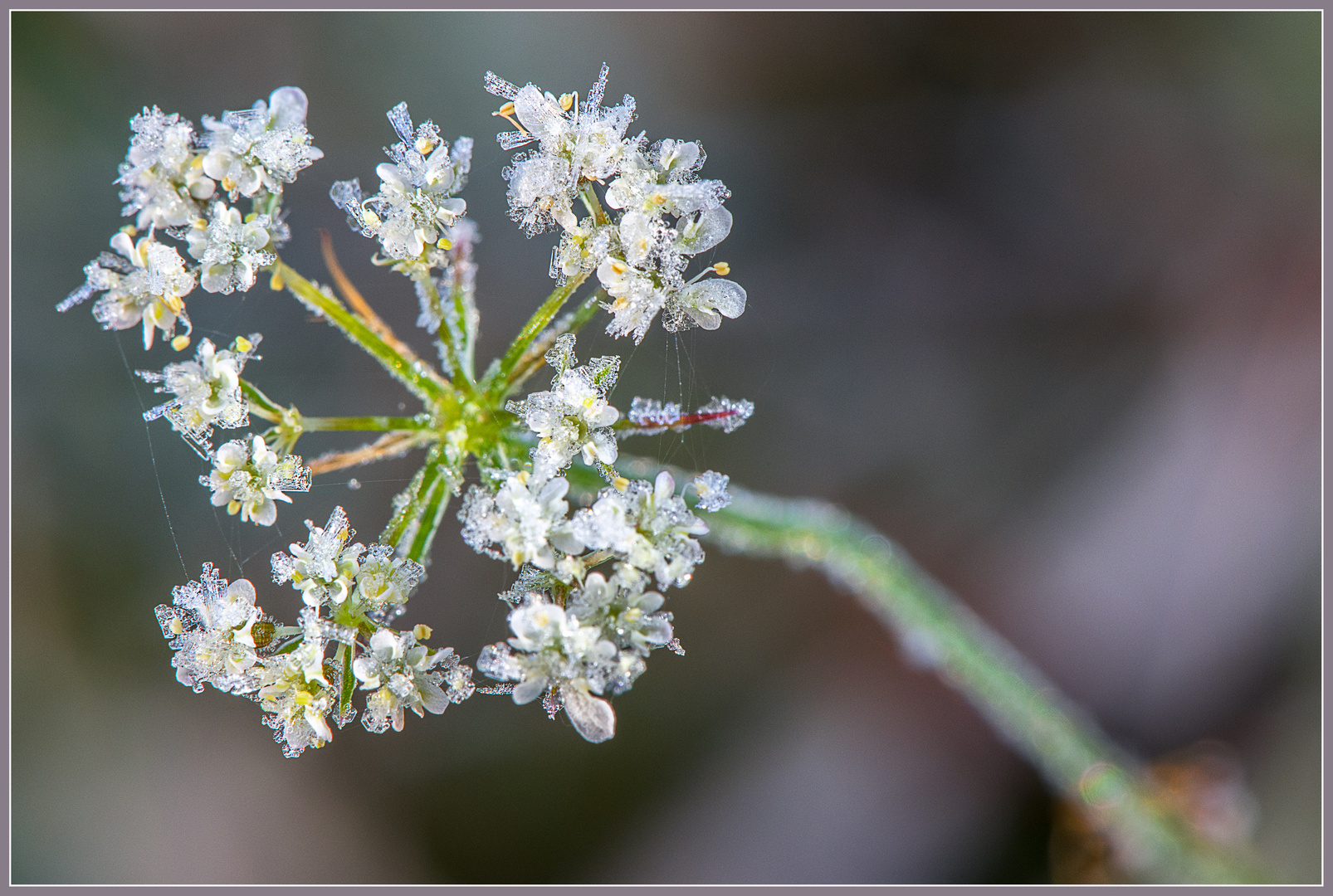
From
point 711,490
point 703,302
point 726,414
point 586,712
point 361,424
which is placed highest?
point 361,424

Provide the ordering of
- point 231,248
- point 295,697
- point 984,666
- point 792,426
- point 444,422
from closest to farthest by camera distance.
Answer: point 295,697 < point 231,248 < point 444,422 < point 984,666 < point 792,426

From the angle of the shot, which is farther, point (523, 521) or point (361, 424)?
point (361, 424)

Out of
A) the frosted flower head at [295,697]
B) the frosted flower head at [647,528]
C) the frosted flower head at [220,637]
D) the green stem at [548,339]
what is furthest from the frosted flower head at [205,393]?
the frosted flower head at [647,528]

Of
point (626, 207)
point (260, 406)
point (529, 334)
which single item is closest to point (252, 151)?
point (260, 406)

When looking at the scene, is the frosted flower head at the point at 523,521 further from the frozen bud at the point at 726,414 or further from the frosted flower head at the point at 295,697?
the frosted flower head at the point at 295,697

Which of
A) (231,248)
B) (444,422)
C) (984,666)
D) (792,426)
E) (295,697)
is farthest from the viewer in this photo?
(792,426)

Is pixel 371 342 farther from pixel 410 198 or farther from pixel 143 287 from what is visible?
pixel 143 287

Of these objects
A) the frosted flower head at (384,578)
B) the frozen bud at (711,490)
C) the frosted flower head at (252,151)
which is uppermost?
the frosted flower head at (252,151)
